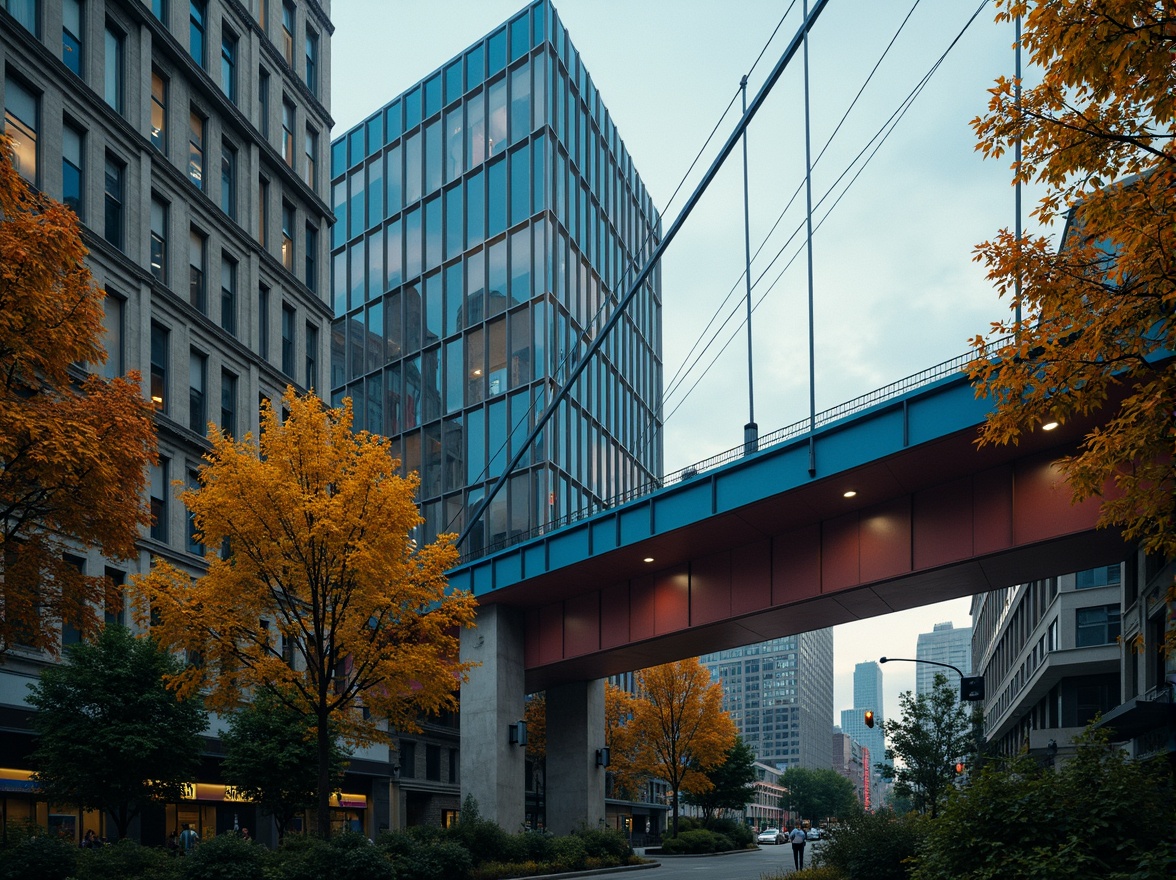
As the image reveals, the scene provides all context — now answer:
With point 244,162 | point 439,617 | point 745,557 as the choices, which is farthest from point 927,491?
point 244,162

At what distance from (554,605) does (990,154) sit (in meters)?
28.6

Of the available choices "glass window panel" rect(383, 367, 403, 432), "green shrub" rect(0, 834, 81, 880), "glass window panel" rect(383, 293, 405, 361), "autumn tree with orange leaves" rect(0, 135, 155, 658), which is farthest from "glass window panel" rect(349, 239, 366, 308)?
"green shrub" rect(0, 834, 81, 880)

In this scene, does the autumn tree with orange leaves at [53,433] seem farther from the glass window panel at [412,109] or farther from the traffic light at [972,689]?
the glass window panel at [412,109]

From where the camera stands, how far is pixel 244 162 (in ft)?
150

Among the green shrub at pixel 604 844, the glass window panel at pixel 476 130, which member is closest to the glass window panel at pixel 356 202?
the glass window panel at pixel 476 130

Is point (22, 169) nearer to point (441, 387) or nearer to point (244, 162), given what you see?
point (244, 162)

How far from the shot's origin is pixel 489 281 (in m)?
67.0

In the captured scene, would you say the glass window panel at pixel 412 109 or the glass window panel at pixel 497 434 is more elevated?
the glass window panel at pixel 412 109

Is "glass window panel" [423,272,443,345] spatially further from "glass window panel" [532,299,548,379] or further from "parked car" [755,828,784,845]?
"parked car" [755,828,784,845]

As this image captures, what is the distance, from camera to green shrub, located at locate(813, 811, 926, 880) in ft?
77.6

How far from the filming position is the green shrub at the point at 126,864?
2050 cm

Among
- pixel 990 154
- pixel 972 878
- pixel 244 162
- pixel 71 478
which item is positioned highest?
pixel 244 162

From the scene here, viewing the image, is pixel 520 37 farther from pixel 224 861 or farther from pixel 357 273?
pixel 224 861

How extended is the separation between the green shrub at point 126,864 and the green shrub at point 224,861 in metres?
0.33
